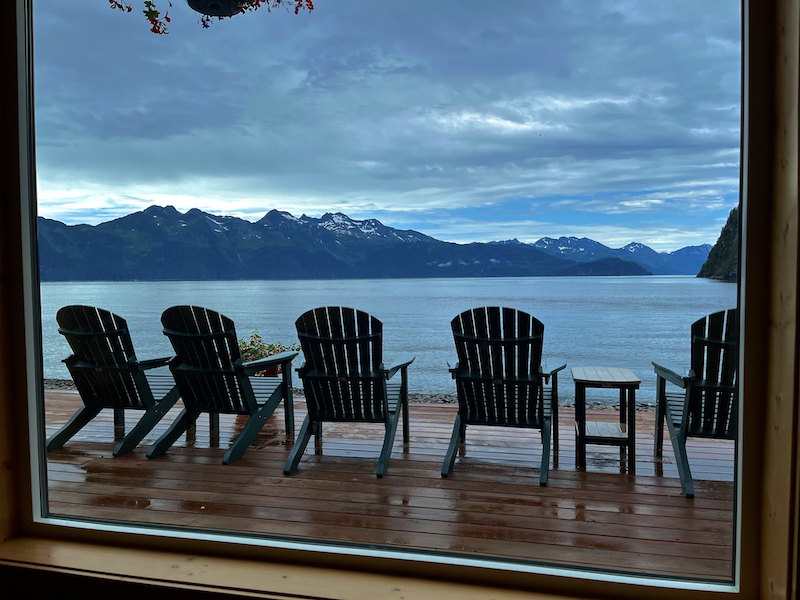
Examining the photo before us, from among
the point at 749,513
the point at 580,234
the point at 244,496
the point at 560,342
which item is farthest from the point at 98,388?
the point at 580,234

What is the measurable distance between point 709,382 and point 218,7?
9.94ft

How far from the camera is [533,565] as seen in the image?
1.65 metres

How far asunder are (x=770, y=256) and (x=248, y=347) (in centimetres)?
498

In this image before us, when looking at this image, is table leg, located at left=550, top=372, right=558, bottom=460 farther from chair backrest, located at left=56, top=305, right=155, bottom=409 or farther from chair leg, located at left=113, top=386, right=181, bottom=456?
chair backrest, located at left=56, top=305, right=155, bottom=409

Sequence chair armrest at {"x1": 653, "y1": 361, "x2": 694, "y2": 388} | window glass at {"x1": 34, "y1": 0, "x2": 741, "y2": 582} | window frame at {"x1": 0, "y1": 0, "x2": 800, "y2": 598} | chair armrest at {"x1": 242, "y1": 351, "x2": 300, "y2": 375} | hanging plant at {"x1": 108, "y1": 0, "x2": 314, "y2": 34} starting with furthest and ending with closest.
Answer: chair armrest at {"x1": 242, "y1": 351, "x2": 300, "y2": 375} < chair armrest at {"x1": 653, "y1": 361, "x2": 694, "y2": 388} < hanging plant at {"x1": 108, "y1": 0, "x2": 314, "y2": 34} < window glass at {"x1": 34, "y1": 0, "x2": 741, "y2": 582} < window frame at {"x1": 0, "y1": 0, "x2": 800, "y2": 598}

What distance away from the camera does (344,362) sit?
11.4ft

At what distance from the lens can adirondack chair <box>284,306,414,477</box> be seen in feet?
11.3

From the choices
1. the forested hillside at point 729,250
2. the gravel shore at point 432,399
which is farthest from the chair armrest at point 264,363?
the forested hillside at point 729,250

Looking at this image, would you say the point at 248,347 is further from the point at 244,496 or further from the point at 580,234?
the point at 580,234

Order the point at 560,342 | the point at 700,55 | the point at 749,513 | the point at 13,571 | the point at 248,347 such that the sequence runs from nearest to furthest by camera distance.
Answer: the point at 749,513 < the point at 13,571 < the point at 700,55 < the point at 248,347 < the point at 560,342

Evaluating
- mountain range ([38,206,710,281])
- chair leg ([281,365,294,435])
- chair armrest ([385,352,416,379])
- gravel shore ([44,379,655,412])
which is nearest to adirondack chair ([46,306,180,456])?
chair leg ([281,365,294,435])

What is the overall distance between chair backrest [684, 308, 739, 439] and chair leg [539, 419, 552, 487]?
2.41ft

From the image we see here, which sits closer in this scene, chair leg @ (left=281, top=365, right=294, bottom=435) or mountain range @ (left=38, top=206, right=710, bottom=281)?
chair leg @ (left=281, top=365, right=294, bottom=435)

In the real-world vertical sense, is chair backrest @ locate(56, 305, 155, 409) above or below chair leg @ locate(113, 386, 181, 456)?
above
